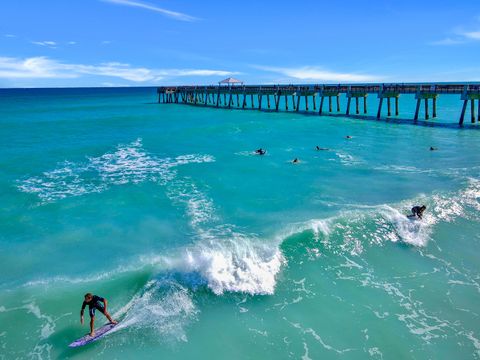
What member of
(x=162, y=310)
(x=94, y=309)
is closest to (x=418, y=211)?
(x=162, y=310)

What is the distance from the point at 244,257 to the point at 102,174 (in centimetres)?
1417

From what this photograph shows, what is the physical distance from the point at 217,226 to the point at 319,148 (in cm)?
1811

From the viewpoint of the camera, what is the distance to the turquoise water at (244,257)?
9148 mm

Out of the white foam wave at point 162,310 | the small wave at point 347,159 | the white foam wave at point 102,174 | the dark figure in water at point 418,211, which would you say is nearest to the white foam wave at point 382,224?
the dark figure in water at point 418,211

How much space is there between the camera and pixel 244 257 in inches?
489

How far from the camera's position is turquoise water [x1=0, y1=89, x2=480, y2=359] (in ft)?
30.0

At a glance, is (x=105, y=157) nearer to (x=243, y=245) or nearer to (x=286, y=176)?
(x=286, y=176)

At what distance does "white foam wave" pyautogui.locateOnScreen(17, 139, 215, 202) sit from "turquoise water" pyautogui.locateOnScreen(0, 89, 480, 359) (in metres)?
0.18

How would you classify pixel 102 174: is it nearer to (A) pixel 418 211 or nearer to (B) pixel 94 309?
(B) pixel 94 309

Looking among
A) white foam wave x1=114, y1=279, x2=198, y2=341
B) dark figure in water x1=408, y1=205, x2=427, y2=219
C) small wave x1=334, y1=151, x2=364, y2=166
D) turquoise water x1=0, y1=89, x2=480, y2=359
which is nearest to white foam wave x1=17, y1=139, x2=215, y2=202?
turquoise water x1=0, y1=89, x2=480, y2=359

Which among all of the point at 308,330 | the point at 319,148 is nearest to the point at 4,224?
the point at 308,330

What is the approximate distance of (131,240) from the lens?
14.3m

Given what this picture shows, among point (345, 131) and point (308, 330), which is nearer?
point (308, 330)

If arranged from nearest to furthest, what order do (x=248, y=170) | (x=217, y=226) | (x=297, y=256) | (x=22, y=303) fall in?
(x=22, y=303) < (x=297, y=256) < (x=217, y=226) < (x=248, y=170)
